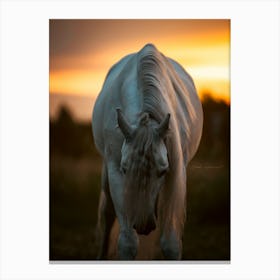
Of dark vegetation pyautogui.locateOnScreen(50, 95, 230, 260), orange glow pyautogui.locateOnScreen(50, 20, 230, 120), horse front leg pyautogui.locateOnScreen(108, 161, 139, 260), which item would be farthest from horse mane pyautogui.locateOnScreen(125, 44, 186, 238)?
dark vegetation pyautogui.locateOnScreen(50, 95, 230, 260)

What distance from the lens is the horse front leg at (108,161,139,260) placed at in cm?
431

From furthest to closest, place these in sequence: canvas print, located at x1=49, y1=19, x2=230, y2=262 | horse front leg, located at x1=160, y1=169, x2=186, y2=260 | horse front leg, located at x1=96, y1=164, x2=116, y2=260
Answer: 1. horse front leg, located at x1=96, y1=164, x2=116, y2=260
2. canvas print, located at x1=49, y1=19, x2=230, y2=262
3. horse front leg, located at x1=160, y1=169, x2=186, y2=260

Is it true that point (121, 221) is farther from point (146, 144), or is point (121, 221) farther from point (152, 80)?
point (152, 80)

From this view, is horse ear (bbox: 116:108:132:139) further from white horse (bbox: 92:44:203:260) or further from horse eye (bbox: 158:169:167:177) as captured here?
horse eye (bbox: 158:169:167:177)

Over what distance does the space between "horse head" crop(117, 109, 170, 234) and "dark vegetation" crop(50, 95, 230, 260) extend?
104cm

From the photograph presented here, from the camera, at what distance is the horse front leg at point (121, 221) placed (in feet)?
14.1

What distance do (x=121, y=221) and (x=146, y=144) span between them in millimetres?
710

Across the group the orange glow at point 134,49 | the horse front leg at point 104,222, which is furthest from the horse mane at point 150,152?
the horse front leg at point 104,222

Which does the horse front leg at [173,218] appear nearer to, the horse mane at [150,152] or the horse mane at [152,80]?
the horse mane at [150,152]

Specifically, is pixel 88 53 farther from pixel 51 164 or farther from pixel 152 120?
pixel 152 120

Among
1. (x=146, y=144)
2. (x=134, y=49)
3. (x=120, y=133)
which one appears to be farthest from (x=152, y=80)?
(x=134, y=49)

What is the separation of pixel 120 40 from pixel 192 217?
1.43 m

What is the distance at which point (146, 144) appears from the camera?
388cm
